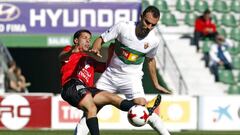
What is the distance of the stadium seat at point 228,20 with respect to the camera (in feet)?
86.5

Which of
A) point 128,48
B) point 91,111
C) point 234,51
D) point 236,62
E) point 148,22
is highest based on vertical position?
point 148,22

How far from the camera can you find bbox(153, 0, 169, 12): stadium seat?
25391mm

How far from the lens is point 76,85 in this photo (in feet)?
36.5

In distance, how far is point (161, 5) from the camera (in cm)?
2553

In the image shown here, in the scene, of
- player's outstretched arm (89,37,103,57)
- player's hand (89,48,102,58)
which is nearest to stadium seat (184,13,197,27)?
player's outstretched arm (89,37,103,57)

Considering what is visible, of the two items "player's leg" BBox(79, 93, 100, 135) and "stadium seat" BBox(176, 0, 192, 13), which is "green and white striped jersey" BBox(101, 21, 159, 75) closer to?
"player's leg" BBox(79, 93, 100, 135)

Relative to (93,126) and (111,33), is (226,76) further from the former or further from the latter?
(93,126)

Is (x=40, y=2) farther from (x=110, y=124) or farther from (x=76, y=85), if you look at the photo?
(x=76, y=85)

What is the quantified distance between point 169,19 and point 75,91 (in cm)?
1466

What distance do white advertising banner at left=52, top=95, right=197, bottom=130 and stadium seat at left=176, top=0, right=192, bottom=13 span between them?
6.53 metres

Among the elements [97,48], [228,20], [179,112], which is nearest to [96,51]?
[97,48]

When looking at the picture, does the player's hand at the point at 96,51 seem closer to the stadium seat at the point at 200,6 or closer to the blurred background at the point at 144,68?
the blurred background at the point at 144,68

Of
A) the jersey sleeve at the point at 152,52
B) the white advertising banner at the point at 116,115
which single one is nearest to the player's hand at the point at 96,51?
the jersey sleeve at the point at 152,52

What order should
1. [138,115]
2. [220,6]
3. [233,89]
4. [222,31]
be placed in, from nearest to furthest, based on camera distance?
1. [138,115]
2. [233,89]
3. [222,31]
4. [220,6]
